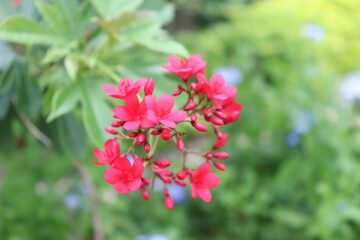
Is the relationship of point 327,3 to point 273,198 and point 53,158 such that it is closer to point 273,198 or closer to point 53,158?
point 273,198

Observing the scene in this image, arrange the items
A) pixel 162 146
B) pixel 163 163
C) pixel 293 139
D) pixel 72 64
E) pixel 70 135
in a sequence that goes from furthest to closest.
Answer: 1. pixel 293 139
2. pixel 162 146
3. pixel 70 135
4. pixel 72 64
5. pixel 163 163

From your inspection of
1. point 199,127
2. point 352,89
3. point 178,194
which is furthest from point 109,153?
point 352,89

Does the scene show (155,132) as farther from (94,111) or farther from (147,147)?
(94,111)

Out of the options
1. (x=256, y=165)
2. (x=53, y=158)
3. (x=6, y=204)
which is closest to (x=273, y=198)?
(x=256, y=165)

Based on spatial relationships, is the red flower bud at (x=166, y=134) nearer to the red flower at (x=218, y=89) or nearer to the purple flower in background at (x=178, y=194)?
the red flower at (x=218, y=89)

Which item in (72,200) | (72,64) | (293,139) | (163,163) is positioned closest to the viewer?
(163,163)

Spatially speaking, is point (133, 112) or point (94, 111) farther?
point (94, 111)
